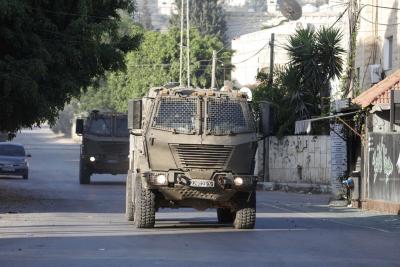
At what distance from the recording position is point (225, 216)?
21.2 m

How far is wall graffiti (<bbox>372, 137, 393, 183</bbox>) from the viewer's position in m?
26.1

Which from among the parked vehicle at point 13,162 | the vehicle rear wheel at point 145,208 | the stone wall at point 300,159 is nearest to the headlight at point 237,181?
the vehicle rear wheel at point 145,208

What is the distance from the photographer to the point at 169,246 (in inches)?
613

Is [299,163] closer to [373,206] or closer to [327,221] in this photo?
[373,206]

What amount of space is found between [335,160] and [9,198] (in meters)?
10.3

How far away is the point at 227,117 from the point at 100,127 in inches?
875

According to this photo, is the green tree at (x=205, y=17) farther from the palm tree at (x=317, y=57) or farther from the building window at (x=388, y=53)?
the building window at (x=388, y=53)

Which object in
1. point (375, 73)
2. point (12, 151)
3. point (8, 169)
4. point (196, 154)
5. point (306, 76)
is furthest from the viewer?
A: point (12, 151)

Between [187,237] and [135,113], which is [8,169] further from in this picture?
[187,237]

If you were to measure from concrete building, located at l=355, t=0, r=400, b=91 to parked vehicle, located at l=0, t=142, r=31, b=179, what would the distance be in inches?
625

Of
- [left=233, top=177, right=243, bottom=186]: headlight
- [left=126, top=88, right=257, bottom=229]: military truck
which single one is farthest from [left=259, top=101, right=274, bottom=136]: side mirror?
[left=233, top=177, right=243, bottom=186]: headlight

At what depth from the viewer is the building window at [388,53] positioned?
1549 inches

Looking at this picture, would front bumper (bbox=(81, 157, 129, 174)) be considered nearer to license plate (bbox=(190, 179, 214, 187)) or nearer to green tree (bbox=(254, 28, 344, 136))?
green tree (bbox=(254, 28, 344, 136))

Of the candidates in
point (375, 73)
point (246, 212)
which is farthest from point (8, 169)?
point (246, 212)
